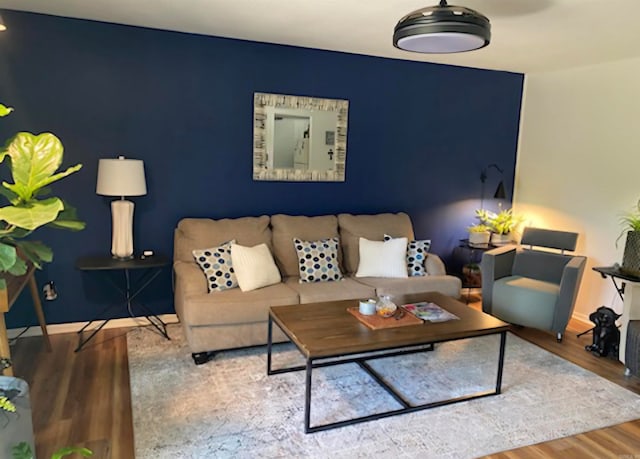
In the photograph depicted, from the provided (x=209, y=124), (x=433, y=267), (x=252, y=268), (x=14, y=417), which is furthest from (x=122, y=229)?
(x=433, y=267)

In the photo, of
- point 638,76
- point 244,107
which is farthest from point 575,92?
point 244,107

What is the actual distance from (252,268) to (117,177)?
118cm

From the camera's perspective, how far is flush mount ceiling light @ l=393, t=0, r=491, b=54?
2.17 m

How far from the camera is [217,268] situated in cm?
345

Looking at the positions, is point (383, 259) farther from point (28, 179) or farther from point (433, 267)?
point (28, 179)

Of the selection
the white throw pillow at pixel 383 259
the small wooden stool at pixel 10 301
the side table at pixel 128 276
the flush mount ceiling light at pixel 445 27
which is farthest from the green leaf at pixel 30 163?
the white throw pillow at pixel 383 259

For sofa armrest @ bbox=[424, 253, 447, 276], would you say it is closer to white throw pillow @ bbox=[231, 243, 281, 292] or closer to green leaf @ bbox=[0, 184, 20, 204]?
white throw pillow @ bbox=[231, 243, 281, 292]

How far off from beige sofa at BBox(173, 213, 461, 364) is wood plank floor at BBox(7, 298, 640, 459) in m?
0.57

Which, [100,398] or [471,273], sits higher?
[471,273]

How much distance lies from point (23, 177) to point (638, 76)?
461cm

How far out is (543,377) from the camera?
3.17 m

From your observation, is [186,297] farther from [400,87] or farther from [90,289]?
[400,87]

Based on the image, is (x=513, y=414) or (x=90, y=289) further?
(x=90, y=289)

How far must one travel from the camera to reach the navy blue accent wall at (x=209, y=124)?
3.51 meters
